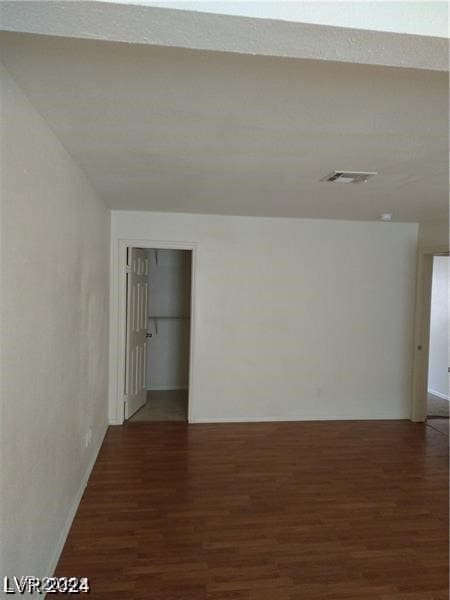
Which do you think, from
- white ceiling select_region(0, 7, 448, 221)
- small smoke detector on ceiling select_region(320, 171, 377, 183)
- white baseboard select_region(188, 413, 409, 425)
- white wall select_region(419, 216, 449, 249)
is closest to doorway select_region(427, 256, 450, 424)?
white baseboard select_region(188, 413, 409, 425)

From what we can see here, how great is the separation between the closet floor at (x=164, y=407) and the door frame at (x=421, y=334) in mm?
2820

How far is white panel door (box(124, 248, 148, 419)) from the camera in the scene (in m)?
4.57

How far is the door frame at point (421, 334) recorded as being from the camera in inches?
189

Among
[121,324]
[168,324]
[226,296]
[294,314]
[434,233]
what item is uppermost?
[434,233]

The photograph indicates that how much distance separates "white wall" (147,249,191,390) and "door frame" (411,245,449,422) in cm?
309

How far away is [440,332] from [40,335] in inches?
239

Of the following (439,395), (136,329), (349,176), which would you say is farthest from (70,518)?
(439,395)

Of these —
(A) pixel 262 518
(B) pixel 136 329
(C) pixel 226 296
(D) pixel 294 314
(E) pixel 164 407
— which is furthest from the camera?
(E) pixel 164 407

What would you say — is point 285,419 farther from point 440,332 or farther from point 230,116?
point 230,116

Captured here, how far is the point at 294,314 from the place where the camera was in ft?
15.5

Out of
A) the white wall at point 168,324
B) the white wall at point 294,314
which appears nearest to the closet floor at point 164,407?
the white wall at point 168,324

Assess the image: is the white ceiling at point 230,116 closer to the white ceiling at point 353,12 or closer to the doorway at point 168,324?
the white ceiling at point 353,12

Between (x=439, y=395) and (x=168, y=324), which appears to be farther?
(x=439, y=395)

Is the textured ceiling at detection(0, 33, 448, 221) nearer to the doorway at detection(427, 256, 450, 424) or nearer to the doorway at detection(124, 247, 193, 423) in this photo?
the doorway at detection(124, 247, 193, 423)
